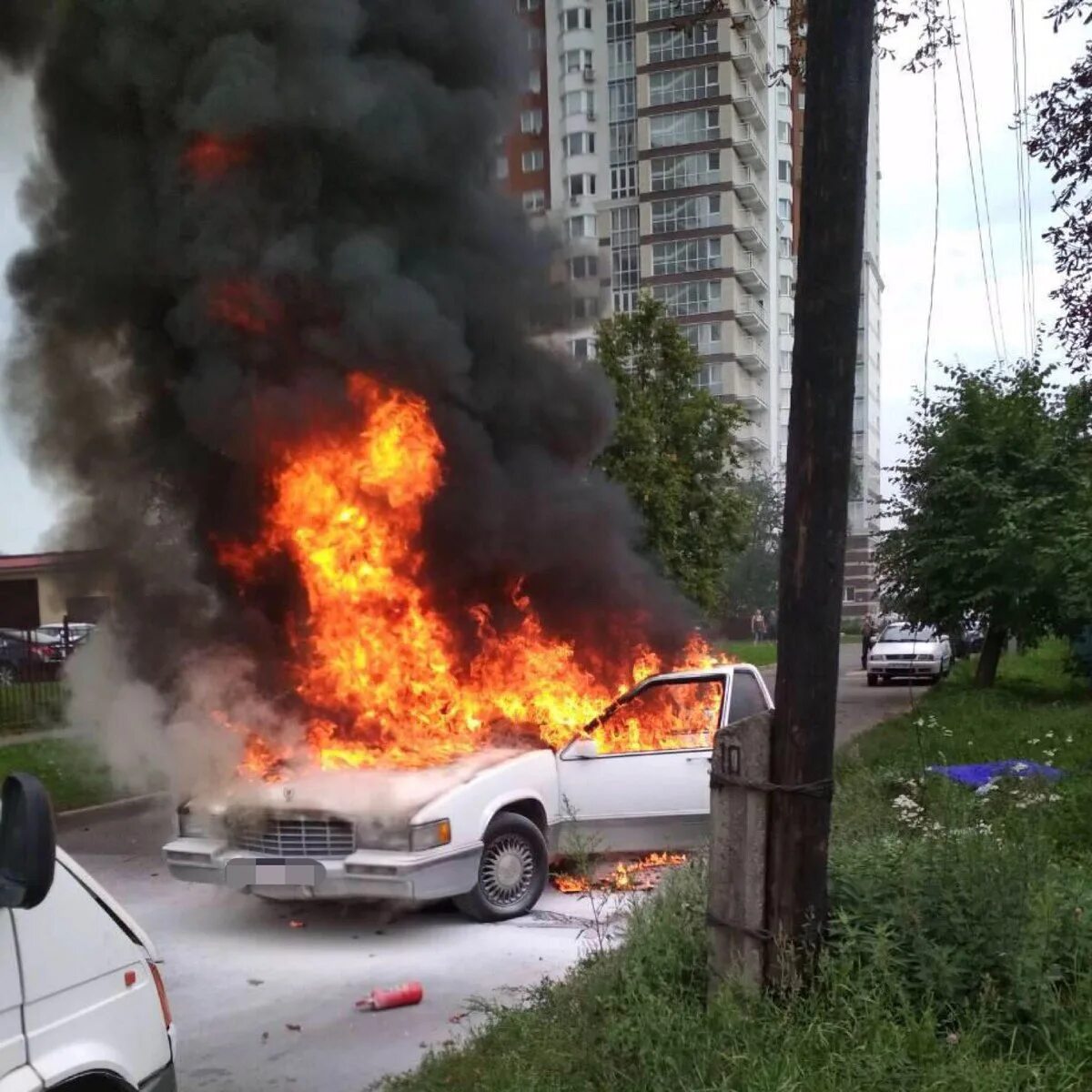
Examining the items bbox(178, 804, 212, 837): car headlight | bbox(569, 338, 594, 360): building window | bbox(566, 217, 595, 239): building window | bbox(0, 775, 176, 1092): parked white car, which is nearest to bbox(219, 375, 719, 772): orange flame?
bbox(178, 804, 212, 837): car headlight

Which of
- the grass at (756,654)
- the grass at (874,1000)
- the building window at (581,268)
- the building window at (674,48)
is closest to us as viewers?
the grass at (874,1000)

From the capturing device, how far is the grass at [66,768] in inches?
448

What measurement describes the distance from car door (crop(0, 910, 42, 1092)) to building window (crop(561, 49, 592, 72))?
176 ft

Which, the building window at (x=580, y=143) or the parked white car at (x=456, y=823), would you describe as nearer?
the parked white car at (x=456, y=823)

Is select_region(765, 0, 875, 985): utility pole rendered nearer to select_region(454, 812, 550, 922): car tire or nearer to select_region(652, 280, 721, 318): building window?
select_region(454, 812, 550, 922): car tire

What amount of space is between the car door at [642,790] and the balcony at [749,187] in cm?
5280

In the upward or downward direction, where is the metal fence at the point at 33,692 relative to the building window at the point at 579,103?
downward

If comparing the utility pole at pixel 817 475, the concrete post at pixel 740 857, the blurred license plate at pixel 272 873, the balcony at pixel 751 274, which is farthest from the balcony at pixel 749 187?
the concrete post at pixel 740 857

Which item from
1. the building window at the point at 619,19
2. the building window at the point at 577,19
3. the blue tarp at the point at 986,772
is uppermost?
the building window at the point at 619,19

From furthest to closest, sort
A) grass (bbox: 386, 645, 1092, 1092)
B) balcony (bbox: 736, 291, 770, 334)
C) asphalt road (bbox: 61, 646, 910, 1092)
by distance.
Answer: balcony (bbox: 736, 291, 770, 334) < asphalt road (bbox: 61, 646, 910, 1092) < grass (bbox: 386, 645, 1092, 1092)

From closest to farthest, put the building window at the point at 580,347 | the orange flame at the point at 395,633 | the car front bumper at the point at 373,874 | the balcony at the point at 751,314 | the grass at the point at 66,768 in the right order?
the car front bumper at the point at 373,874
the orange flame at the point at 395,633
the grass at the point at 66,768
the building window at the point at 580,347
the balcony at the point at 751,314

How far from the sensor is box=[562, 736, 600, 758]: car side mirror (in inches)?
289

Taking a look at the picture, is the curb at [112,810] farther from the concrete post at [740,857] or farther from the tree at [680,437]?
the concrete post at [740,857]

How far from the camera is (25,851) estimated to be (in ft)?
8.25
